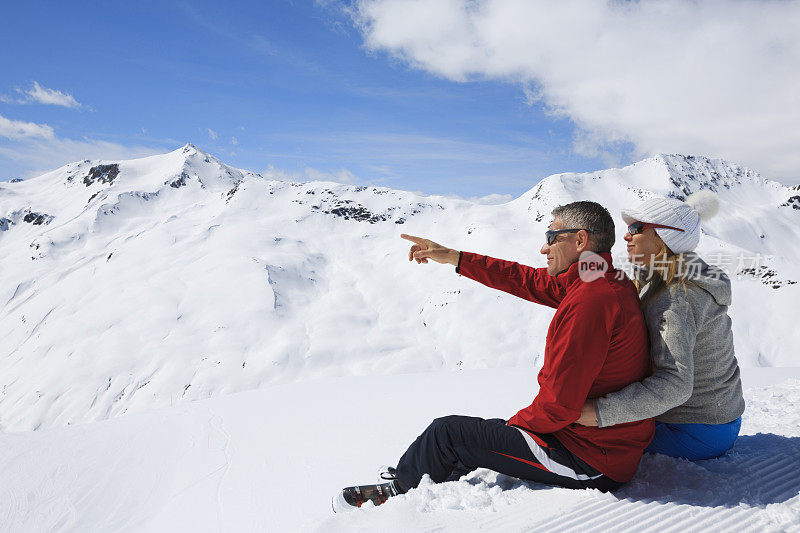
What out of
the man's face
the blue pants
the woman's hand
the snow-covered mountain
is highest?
the snow-covered mountain

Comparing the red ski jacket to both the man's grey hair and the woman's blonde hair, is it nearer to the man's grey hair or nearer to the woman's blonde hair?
the man's grey hair

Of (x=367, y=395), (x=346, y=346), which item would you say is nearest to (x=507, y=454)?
(x=367, y=395)

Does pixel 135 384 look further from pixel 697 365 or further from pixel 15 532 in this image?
pixel 697 365

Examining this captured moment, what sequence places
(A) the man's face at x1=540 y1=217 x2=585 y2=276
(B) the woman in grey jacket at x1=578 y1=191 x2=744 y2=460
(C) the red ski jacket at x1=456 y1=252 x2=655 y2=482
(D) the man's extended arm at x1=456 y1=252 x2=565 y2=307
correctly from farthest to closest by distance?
(D) the man's extended arm at x1=456 y1=252 x2=565 y2=307, (A) the man's face at x1=540 y1=217 x2=585 y2=276, (B) the woman in grey jacket at x1=578 y1=191 x2=744 y2=460, (C) the red ski jacket at x1=456 y1=252 x2=655 y2=482

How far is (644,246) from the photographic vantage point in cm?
303

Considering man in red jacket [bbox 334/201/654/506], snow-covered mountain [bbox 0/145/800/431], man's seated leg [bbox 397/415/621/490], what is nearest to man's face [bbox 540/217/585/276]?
man in red jacket [bbox 334/201/654/506]

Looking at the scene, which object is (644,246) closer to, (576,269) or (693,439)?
(576,269)

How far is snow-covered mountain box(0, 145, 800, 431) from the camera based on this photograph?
42.4 m

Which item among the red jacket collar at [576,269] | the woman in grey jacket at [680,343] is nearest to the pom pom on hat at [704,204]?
the woman in grey jacket at [680,343]

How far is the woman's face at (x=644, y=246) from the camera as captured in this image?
2.98 m

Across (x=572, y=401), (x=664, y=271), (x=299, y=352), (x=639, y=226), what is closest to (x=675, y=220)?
(x=639, y=226)

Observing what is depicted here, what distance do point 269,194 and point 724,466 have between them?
99.8 metres

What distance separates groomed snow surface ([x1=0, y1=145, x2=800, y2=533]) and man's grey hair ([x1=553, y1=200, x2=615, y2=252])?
1069 mm

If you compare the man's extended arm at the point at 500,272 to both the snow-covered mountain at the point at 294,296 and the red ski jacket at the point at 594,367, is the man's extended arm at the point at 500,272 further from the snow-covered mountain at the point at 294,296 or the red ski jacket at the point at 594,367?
the snow-covered mountain at the point at 294,296
